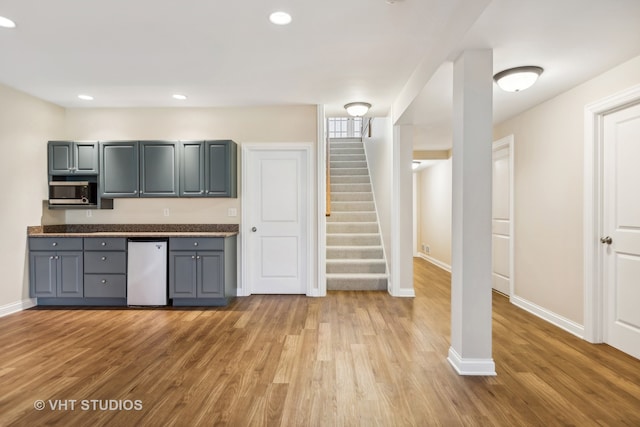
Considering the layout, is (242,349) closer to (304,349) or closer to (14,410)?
(304,349)

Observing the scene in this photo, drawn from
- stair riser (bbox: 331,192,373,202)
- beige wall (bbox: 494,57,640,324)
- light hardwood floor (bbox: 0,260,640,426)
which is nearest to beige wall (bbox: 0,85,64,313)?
light hardwood floor (bbox: 0,260,640,426)

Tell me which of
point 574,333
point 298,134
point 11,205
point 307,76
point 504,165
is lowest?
point 574,333

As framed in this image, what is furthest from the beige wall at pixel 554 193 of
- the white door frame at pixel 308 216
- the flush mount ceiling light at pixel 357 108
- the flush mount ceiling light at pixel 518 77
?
the white door frame at pixel 308 216

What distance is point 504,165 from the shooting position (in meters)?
4.71

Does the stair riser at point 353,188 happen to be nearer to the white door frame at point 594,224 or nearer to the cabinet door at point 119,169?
the cabinet door at point 119,169

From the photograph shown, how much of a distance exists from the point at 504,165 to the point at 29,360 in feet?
18.0

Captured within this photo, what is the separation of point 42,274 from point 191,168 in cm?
216

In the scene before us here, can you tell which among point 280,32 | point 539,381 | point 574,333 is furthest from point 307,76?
point 574,333

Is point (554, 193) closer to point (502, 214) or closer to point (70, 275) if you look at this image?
point (502, 214)

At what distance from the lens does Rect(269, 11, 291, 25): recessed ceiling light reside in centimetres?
250

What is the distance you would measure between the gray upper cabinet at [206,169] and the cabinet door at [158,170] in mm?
105

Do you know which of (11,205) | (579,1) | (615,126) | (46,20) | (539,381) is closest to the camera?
(579,1)

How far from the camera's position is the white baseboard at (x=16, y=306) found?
3854 millimetres

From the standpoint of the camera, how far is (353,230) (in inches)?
236
